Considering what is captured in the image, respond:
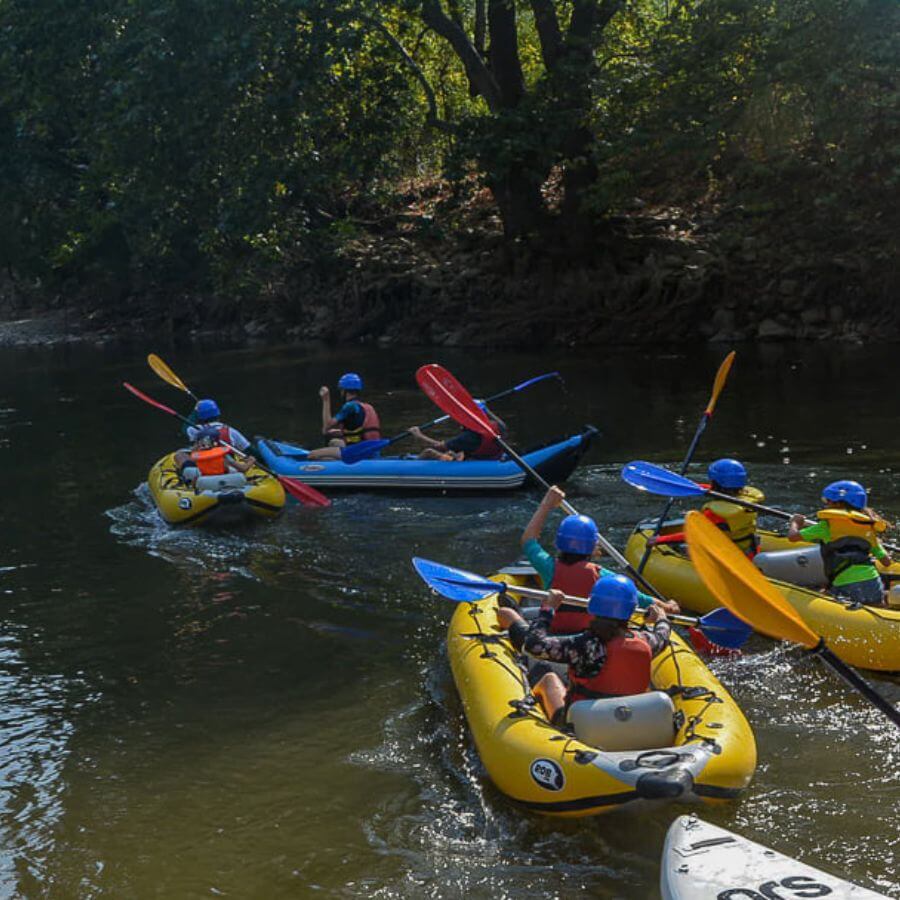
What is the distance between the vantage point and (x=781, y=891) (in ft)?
14.3

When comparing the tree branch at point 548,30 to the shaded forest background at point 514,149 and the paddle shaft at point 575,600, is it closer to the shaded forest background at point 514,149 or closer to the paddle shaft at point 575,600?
the shaded forest background at point 514,149

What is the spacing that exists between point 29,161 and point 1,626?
2140 cm

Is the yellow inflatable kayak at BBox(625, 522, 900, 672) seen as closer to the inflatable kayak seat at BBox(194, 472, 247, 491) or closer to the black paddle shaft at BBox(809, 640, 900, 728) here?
the black paddle shaft at BBox(809, 640, 900, 728)

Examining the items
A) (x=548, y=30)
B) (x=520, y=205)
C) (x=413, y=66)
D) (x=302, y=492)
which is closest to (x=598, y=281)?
(x=520, y=205)

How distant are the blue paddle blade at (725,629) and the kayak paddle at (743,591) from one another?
2268 mm

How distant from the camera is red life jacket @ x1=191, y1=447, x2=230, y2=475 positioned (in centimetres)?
1205

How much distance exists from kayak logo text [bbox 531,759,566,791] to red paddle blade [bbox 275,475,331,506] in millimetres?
6419

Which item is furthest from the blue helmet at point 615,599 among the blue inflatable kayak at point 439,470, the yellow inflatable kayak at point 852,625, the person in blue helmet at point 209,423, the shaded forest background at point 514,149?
the shaded forest background at point 514,149

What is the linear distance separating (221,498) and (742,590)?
7.64m

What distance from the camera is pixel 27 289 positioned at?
38469 millimetres

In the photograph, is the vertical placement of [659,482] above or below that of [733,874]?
above

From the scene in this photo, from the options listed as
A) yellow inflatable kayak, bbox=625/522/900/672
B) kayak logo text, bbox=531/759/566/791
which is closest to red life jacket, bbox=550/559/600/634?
kayak logo text, bbox=531/759/566/791

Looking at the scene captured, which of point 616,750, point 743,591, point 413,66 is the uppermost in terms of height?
point 413,66

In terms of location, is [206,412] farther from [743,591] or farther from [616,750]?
[743,591]
